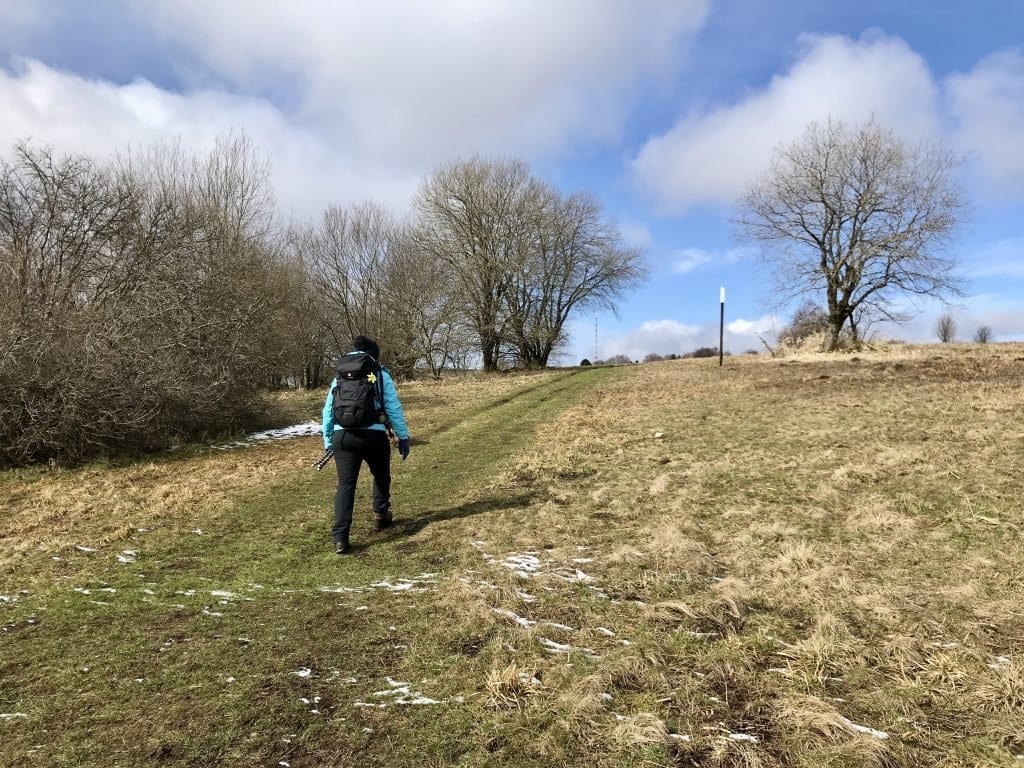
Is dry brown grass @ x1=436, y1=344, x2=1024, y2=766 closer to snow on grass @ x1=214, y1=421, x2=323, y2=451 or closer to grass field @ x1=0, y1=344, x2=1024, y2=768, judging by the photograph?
grass field @ x1=0, y1=344, x2=1024, y2=768

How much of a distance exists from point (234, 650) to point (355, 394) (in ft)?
8.34

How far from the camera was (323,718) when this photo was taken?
2834 millimetres

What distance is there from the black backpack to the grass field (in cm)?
125

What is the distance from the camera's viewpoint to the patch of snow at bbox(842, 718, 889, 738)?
2.62m

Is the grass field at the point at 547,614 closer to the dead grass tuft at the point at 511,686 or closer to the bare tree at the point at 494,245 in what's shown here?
the dead grass tuft at the point at 511,686

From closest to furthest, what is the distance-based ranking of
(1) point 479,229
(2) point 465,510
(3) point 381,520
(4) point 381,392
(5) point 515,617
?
(5) point 515,617
(4) point 381,392
(3) point 381,520
(2) point 465,510
(1) point 479,229

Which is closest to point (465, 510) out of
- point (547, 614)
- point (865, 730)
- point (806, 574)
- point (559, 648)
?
point (547, 614)

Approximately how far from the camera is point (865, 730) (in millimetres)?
2656

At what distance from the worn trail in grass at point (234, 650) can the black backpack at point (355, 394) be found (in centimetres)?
124

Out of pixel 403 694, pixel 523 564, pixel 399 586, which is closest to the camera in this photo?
pixel 403 694

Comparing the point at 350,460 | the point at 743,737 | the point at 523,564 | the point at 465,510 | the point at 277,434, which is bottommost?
the point at 743,737

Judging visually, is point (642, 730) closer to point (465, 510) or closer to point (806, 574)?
point (806, 574)

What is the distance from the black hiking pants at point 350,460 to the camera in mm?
5477

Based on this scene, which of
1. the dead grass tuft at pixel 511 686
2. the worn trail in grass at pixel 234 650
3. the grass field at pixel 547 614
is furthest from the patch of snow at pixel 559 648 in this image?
the worn trail in grass at pixel 234 650
